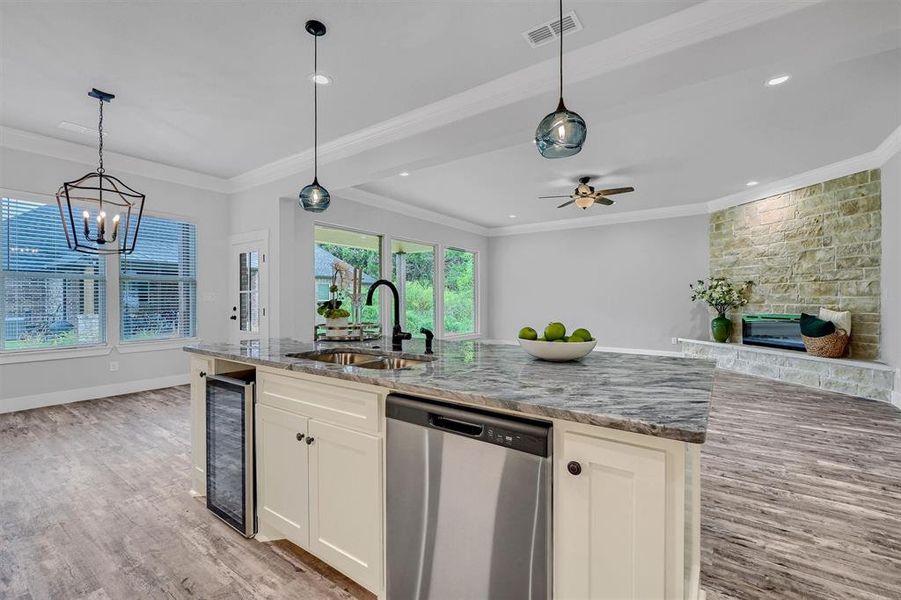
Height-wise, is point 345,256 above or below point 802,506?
above

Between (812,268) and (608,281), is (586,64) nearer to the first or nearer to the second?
(812,268)

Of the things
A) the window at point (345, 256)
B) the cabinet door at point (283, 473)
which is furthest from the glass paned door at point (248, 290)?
the cabinet door at point (283, 473)

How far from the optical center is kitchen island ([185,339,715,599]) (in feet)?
3.26

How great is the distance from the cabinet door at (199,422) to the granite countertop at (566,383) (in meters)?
0.21

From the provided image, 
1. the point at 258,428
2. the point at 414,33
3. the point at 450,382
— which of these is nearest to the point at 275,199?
the point at 414,33

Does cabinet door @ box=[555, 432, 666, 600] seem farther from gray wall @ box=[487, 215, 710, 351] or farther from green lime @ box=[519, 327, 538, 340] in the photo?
gray wall @ box=[487, 215, 710, 351]

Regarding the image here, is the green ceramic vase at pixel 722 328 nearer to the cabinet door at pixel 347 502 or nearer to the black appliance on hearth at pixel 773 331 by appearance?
the black appliance on hearth at pixel 773 331

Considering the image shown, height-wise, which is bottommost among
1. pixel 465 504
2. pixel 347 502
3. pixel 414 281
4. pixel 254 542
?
pixel 254 542

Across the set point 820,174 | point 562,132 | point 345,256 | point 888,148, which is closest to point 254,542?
point 562,132

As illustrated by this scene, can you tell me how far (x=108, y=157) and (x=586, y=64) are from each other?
5.16 m

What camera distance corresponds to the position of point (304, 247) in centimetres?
544

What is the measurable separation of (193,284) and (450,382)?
212 inches

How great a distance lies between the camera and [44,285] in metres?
4.39

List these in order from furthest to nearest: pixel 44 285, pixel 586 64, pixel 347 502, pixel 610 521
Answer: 1. pixel 44 285
2. pixel 586 64
3. pixel 347 502
4. pixel 610 521
